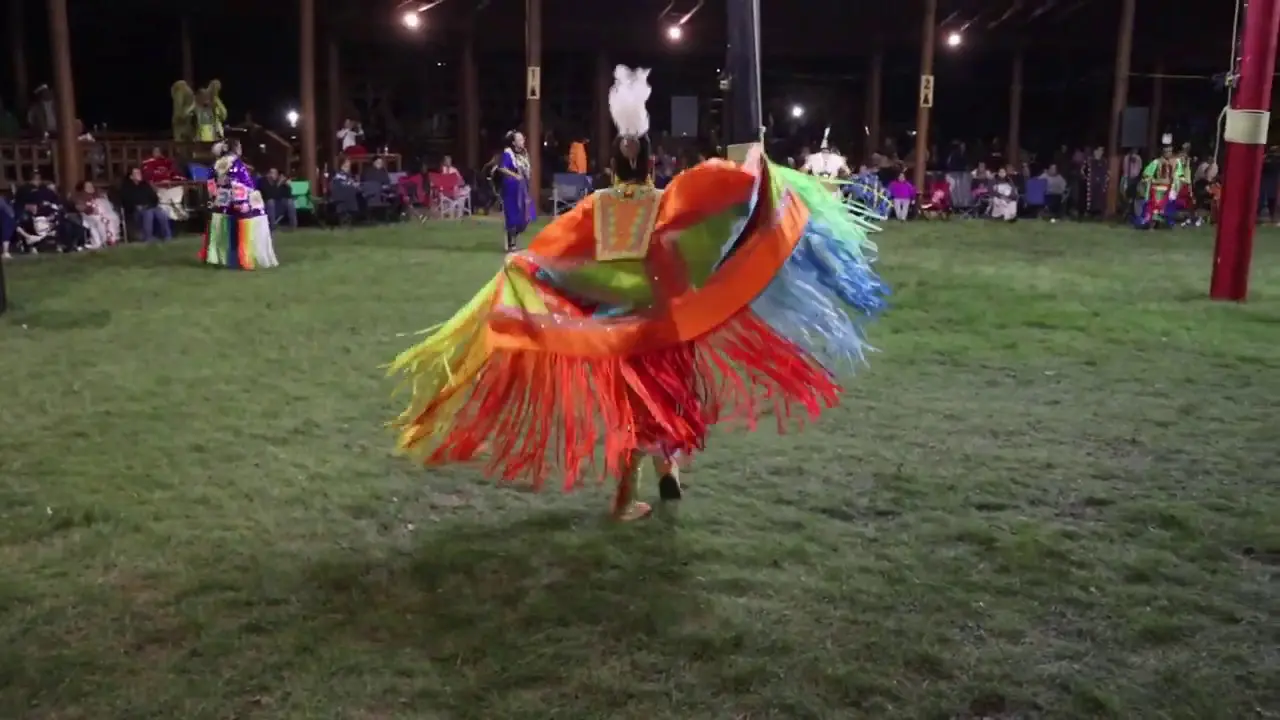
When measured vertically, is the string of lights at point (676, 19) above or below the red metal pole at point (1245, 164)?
above

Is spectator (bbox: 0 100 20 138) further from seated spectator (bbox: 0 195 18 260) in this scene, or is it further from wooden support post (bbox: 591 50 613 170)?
wooden support post (bbox: 591 50 613 170)

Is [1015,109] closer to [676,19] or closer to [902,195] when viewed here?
[902,195]

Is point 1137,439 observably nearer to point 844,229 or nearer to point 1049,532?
point 1049,532

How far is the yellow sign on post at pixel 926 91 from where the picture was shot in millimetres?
19312

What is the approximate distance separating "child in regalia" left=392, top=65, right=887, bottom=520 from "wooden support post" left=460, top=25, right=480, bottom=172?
1644cm

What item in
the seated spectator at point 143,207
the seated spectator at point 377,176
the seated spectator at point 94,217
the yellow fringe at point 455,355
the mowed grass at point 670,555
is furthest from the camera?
the seated spectator at point 377,176

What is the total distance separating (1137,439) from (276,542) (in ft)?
12.6

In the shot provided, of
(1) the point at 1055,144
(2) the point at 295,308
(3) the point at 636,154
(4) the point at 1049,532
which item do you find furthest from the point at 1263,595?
(1) the point at 1055,144

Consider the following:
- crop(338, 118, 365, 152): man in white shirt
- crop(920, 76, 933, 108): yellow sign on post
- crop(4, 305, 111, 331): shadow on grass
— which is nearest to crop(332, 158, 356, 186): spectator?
crop(338, 118, 365, 152): man in white shirt

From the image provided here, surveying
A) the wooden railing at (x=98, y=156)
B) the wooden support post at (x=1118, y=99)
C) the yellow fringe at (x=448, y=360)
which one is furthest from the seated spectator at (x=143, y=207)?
the wooden support post at (x=1118, y=99)

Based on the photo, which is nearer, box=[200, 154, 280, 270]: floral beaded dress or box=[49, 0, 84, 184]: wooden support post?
box=[200, 154, 280, 270]: floral beaded dress

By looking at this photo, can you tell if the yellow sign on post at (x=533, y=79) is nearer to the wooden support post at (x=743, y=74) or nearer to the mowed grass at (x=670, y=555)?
the mowed grass at (x=670, y=555)

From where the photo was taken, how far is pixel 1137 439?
5.38 m

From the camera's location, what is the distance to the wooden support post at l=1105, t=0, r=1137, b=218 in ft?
61.1
